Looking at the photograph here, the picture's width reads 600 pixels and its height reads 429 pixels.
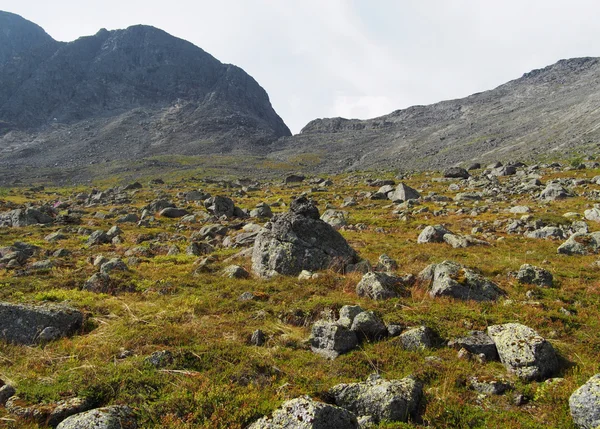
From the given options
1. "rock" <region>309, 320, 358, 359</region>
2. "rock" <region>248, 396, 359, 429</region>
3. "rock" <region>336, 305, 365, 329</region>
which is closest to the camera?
"rock" <region>248, 396, 359, 429</region>

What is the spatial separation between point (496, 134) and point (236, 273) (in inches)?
5169

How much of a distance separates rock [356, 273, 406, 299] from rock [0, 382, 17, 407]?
1023 centimetres

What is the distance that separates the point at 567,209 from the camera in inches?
1291

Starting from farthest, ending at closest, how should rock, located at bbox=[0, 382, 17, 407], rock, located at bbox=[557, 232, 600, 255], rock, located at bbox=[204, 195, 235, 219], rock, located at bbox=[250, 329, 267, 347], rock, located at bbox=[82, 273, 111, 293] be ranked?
rock, located at bbox=[204, 195, 235, 219], rock, located at bbox=[557, 232, 600, 255], rock, located at bbox=[82, 273, 111, 293], rock, located at bbox=[250, 329, 267, 347], rock, located at bbox=[0, 382, 17, 407]

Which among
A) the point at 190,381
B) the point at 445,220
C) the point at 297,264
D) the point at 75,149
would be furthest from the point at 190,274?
the point at 75,149

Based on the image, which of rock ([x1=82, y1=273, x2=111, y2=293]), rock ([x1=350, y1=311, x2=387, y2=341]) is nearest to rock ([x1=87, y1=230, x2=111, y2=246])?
rock ([x1=82, y1=273, x2=111, y2=293])

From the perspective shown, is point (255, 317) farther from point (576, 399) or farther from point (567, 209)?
point (567, 209)

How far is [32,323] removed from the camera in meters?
10.6

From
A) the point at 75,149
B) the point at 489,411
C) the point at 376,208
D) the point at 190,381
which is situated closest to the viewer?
the point at 489,411

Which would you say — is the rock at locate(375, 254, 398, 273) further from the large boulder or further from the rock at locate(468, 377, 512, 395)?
the rock at locate(468, 377, 512, 395)

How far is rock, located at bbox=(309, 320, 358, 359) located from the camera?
31.4ft

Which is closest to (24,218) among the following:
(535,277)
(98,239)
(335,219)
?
(98,239)

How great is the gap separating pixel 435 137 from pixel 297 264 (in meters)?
147

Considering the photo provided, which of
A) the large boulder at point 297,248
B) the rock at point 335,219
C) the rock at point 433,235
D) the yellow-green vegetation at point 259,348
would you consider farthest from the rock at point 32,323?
the rock at point 335,219
